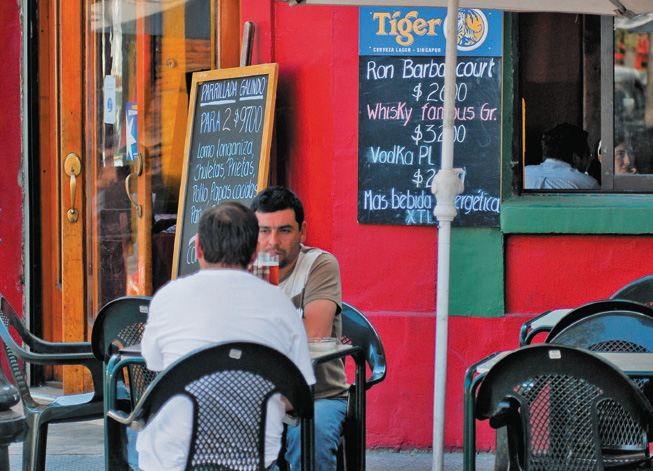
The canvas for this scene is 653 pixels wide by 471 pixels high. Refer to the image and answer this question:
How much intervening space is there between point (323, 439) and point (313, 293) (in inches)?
21.7

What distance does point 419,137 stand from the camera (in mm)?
5719

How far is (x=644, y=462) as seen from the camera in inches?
132

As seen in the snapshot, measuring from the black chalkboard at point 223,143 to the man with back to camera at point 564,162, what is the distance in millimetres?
1570

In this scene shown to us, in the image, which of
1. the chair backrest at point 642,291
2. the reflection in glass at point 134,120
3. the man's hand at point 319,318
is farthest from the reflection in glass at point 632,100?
the man's hand at point 319,318

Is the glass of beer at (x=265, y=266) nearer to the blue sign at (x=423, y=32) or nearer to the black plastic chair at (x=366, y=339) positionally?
the black plastic chair at (x=366, y=339)

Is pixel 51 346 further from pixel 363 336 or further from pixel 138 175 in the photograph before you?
pixel 138 175

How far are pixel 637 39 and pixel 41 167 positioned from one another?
406 centimetres

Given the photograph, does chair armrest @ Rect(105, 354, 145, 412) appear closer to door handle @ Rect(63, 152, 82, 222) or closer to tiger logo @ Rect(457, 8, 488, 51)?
tiger logo @ Rect(457, 8, 488, 51)

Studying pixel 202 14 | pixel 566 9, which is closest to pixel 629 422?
pixel 566 9

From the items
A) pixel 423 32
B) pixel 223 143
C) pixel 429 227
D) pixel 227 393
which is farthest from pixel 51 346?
pixel 423 32

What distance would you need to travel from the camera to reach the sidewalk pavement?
5.45 metres

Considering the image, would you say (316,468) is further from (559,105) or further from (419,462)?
(559,105)

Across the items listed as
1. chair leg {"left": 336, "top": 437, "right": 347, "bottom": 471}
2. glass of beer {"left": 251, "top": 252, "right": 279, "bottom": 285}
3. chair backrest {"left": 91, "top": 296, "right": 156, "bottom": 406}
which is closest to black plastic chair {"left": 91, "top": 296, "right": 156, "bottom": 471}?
chair backrest {"left": 91, "top": 296, "right": 156, "bottom": 406}

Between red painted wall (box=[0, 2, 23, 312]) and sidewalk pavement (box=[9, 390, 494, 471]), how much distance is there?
1401mm
